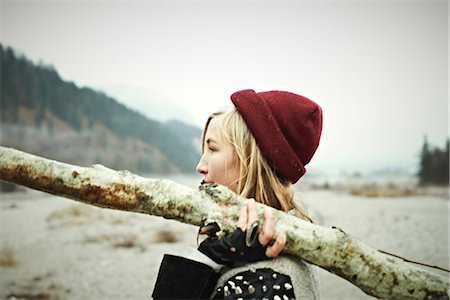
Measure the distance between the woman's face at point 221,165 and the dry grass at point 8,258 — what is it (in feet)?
9.82

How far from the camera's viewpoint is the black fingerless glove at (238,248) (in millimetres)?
653

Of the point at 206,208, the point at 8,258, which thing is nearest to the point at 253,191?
the point at 206,208

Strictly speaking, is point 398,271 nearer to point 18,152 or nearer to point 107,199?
point 107,199

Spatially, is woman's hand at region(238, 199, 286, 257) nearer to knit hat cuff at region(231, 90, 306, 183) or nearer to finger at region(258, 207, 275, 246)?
finger at region(258, 207, 275, 246)

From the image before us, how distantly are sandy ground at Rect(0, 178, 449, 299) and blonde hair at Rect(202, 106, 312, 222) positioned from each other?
85.0 inches

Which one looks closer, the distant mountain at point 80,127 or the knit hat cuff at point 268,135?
the knit hat cuff at point 268,135

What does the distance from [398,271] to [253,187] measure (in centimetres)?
31

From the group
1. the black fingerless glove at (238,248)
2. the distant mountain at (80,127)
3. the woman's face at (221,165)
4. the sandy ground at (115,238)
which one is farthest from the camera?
the distant mountain at (80,127)

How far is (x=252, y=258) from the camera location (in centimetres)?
67

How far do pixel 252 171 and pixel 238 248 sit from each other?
0.64 feet

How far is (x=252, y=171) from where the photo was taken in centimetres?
81

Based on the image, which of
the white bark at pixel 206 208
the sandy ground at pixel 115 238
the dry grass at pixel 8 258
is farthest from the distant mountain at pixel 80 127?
the white bark at pixel 206 208

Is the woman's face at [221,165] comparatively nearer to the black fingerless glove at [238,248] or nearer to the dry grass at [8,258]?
the black fingerless glove at [238,248]

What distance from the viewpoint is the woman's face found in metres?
0.80
